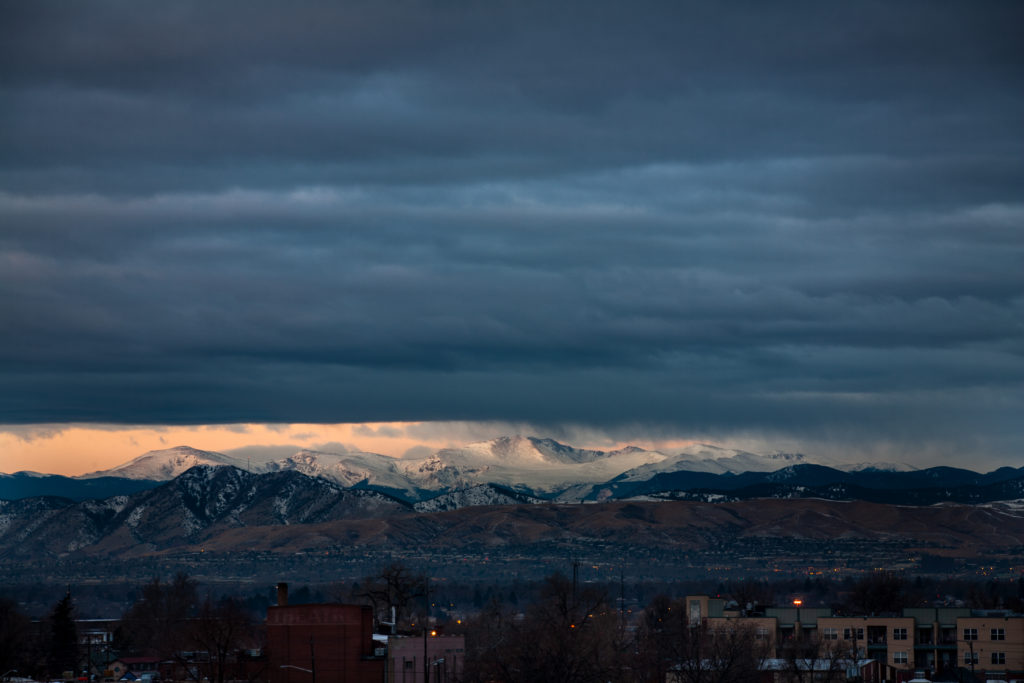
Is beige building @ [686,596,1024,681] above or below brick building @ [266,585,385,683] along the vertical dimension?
below

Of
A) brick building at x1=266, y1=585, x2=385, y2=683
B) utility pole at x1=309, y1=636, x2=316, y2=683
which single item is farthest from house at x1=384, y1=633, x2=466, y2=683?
utility pole at x1=309, y1=636, x2=316, y2=683

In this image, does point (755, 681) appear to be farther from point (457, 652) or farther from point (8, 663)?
point (8, 663)

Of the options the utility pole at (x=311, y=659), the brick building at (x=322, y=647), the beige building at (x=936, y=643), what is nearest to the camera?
the utility pole at (x=311, y=659)

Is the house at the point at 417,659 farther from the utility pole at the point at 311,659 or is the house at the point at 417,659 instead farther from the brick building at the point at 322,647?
the utility pole at the point at 311,659

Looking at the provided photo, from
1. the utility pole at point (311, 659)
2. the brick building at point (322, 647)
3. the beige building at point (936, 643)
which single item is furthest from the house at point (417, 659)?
the beige building at point (936, 643)

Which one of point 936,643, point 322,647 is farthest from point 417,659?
point 936,643

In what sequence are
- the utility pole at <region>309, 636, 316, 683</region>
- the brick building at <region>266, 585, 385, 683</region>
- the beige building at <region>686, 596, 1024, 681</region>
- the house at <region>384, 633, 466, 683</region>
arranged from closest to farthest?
the utility pole at <region>309, 636, 316, 683</region>
the brick building at <region>266, 585, 385, 683</region>
the house at <region>384, 633, 466, 683</region>
the beige building at <region>686, 596, 1024, 681</region>

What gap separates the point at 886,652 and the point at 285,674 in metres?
85.3

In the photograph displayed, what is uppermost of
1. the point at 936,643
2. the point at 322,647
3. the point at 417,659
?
the point at 322,647

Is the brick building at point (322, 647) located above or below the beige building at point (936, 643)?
above

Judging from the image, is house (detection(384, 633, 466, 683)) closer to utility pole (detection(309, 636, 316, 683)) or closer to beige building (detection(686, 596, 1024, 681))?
utility pole (detection(309, 636, 316, 683))

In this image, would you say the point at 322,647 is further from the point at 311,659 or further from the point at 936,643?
the point at 936,643

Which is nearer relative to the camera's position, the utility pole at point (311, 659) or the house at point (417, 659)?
the utility pole at point (311, 659)

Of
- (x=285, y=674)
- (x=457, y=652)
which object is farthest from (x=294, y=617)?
(x=457, y=652)
